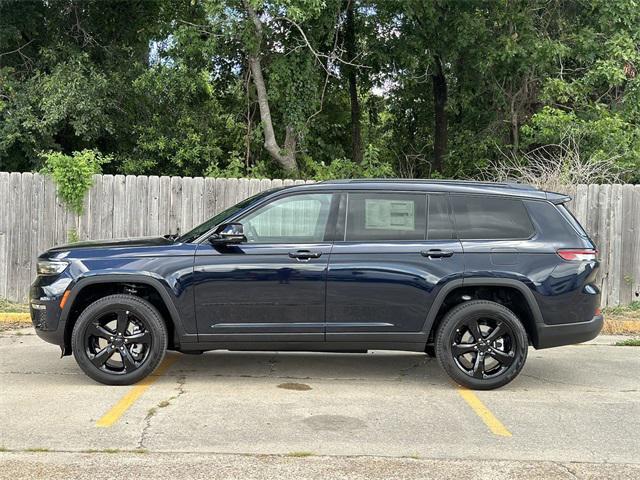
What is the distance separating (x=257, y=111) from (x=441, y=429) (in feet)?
41.0

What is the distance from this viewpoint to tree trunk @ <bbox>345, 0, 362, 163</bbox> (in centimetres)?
1828

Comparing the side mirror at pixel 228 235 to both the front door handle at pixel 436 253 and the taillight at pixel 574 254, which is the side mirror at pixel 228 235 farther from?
the taillight at pixel 574 254

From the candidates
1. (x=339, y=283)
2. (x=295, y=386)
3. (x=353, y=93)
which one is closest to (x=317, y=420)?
(x=295, y=386)

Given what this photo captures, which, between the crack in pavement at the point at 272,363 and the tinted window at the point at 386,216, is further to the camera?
the crack in pavement at the point at 272,363

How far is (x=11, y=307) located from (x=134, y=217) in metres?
2.18

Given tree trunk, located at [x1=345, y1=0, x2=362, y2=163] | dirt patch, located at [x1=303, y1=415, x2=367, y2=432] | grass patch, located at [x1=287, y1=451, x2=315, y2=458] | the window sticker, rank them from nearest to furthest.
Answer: grass patch, located at [x1=287, y1=451, x2=315, y2=458], dirt patch, located at [x1=303, y1=415, x2=367, y2=432], the window sticker, tree trunk, located at [x1=345, y1=0, x2=362, y2=163]

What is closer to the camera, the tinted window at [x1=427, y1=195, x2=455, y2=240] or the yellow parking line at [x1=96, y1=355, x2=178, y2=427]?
the yellow parking line at [x1=96, y1=355, x2=178, y2=427]

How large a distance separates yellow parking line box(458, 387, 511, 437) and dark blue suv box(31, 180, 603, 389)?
133 millimetres

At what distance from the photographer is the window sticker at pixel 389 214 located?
6227mm

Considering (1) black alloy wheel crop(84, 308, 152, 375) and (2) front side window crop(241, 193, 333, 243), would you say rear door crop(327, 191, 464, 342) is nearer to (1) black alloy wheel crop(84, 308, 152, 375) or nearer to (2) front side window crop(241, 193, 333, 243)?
(2) front side window crop(241, 193, 333, 243)

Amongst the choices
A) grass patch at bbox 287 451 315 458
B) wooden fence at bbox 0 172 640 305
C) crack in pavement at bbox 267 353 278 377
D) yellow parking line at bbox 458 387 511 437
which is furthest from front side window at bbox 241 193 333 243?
wooden fence at bbox 0 172 640 305

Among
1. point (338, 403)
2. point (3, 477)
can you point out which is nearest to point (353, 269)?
point (338, 403)

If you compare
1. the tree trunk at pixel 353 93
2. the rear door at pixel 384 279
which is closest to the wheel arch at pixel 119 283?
the rear door at pixel 384 279

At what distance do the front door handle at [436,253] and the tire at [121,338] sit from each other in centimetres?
239
